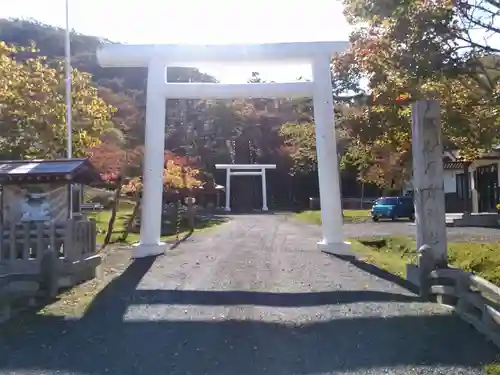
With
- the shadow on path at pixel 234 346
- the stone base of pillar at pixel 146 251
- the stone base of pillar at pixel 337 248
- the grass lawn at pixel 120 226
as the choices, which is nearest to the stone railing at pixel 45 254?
the shadow on path at pixel 234 346

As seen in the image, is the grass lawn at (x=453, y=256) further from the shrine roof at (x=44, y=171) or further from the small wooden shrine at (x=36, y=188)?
the small wooden shrine at (x=36, y=188)

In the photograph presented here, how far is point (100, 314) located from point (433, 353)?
4.62m

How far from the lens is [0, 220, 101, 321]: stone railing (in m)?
10.6

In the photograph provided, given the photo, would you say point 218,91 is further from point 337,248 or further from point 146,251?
point 337,248

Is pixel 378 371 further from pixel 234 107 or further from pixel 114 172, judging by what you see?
pixel 234 107

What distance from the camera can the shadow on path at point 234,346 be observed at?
6.70m

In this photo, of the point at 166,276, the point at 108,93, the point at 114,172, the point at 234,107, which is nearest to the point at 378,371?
the point at 166,276

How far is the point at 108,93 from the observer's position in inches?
2144

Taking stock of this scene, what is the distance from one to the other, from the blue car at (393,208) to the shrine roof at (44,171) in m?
24.7

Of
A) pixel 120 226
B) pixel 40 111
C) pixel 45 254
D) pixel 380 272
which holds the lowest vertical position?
pixel 380 272

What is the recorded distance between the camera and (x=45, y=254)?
10617mm

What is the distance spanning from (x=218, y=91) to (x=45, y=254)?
24.3 ft

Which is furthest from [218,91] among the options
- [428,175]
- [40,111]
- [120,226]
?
[120,226]

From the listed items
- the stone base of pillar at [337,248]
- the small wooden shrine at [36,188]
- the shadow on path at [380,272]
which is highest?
the small wooden shrine at [36,188]
